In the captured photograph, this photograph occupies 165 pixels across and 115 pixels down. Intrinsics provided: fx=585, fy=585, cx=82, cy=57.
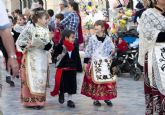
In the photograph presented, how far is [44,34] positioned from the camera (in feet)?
29.7

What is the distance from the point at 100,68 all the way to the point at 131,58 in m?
4.16

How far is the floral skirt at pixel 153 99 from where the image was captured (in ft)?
19.1

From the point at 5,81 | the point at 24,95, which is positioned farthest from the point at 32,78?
the point at 5,81

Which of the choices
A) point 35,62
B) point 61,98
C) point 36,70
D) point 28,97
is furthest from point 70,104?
point 35,62

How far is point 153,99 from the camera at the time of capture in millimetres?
5918

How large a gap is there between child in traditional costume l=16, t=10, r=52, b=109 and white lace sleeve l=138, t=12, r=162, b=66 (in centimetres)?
324

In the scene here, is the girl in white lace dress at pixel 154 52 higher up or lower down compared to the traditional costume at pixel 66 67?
higher up

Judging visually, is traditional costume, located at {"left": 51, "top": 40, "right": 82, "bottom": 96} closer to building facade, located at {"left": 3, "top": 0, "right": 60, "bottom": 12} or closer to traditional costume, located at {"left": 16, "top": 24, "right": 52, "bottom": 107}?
traditional costume, located at {"left": 16, "top": 24, "right": 52, "bottom": 107}

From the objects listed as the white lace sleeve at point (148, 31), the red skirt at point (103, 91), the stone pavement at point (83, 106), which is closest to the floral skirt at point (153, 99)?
the white lace sleeve at point (148, 31)

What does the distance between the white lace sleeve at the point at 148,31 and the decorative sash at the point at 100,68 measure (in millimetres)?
3169

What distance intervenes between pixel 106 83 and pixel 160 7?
3.46 m

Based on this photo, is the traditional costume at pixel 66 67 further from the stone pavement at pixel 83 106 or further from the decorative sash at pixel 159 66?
the decorative sash at pixel 159 66

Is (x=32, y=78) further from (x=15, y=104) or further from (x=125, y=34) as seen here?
(x=125, y=34)

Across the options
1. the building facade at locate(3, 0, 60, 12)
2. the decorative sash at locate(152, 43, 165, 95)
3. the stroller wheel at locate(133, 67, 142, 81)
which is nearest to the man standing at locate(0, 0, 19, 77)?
the decorative sash at locate(152, 43, 165, 95)
